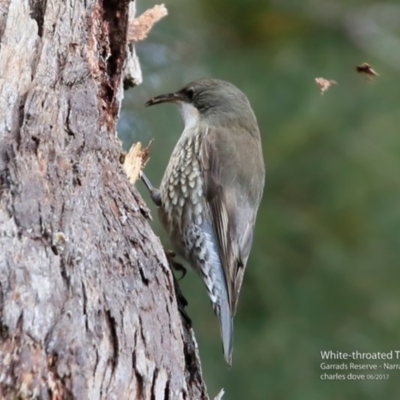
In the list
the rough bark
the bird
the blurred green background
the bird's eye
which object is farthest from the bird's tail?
the blurred green background

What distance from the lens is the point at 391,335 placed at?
6031 mm

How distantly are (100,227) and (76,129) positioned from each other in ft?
1.36

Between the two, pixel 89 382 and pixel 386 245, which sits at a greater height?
pixel 89 382

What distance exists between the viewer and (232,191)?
4.41 metres

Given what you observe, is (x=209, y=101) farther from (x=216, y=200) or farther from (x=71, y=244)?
(x=71, y=244)

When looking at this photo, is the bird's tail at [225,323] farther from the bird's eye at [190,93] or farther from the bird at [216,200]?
the bird's eye at [190,93]

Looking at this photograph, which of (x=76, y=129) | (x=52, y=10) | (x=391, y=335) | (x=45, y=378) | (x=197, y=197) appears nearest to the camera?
(x=45, y=378)

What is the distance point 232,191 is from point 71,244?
184 centimetres

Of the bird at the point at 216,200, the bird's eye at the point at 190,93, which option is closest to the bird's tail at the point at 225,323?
the bird at the point at 216,200

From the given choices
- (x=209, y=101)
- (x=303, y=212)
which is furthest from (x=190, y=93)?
(x=303, y=212)

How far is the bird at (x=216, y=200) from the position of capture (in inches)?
165

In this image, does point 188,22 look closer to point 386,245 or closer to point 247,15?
point 247,15

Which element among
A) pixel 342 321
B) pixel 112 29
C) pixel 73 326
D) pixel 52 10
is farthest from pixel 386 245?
pixel 73 326

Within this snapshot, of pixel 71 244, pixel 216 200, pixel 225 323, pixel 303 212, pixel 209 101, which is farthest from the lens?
pixel 303 212
